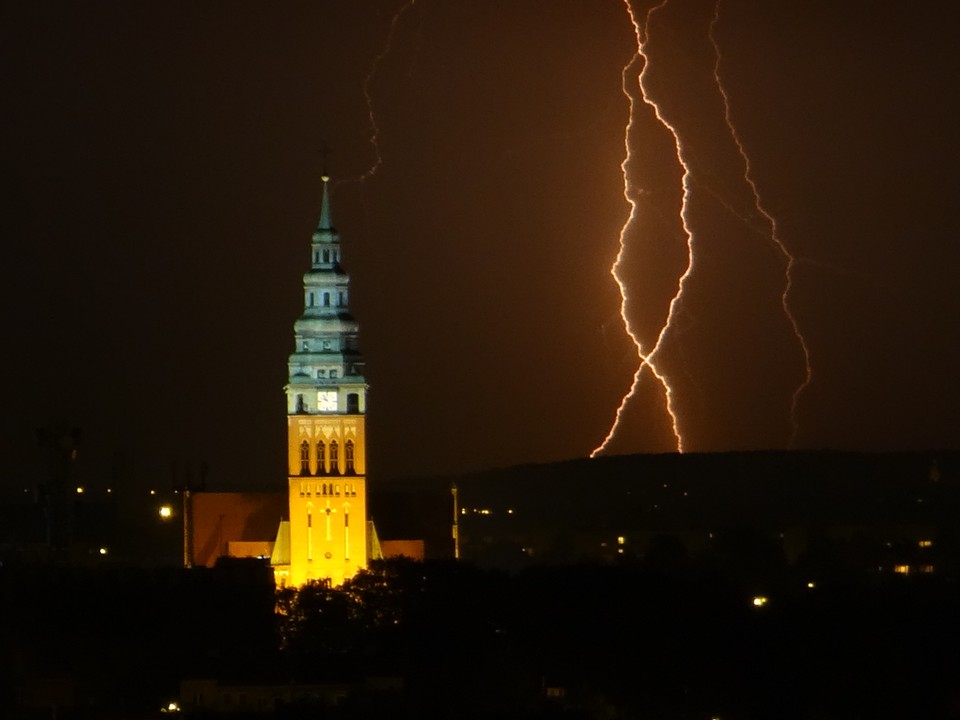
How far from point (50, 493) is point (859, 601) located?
1648 inches

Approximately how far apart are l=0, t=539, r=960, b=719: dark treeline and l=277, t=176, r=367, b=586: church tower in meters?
A: 2.68

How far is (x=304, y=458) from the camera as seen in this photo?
447 ft

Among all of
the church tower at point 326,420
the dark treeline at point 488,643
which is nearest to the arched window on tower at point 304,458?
the church tower at point 326,420

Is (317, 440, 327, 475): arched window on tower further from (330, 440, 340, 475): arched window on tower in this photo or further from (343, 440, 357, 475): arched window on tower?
(343, 440, 357, 475): arched window on tower

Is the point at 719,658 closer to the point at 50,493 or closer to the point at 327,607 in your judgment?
the point at 327,607

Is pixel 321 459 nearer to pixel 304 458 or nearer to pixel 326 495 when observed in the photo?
pixel 304 458

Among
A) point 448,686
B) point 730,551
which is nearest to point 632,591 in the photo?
point 448,686

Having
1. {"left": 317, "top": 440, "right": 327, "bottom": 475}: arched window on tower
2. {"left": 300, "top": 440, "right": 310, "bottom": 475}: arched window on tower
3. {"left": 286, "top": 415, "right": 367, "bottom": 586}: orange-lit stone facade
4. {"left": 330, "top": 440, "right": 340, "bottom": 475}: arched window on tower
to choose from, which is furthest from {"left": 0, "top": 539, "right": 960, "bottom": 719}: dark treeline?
{"left": 330, "top": 440, "right": 340, "bottom": 475}: arched window on tower

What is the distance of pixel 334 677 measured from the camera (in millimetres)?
104938

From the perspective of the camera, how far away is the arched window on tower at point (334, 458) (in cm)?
13612

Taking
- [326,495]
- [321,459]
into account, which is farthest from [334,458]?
[326,495]

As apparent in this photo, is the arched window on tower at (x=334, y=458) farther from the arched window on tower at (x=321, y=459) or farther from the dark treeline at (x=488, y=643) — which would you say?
the dark treeline at (x=488, y=643)

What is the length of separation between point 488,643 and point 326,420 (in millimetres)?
22550

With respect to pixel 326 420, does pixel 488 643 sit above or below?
below
